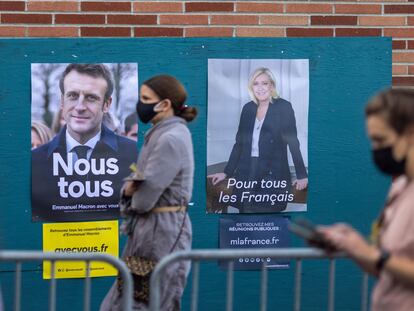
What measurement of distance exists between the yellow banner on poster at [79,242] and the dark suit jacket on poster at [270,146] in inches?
38.5

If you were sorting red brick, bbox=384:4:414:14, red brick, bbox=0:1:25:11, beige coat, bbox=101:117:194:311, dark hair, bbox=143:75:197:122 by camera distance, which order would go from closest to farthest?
beige coat, bbox=101:117:194:311
dark hair, bbox=143:75:197:122
red brick, bbox=0:1:25:11
red brick, bbox=384:4:414:14

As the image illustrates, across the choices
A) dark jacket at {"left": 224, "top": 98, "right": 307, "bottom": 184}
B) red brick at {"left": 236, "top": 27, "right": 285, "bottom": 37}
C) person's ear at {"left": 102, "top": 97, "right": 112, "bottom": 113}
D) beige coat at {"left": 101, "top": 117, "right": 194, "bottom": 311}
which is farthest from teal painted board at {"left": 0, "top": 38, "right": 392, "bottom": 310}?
beige coat at {"left": 101, "top": 117, "right": 194, "bottom": 311}

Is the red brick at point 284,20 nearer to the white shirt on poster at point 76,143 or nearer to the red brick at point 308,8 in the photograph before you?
the red brick at point 308,8

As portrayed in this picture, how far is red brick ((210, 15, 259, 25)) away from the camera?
7012mm

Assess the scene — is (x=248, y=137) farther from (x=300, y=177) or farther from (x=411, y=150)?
(x=411, y=150)

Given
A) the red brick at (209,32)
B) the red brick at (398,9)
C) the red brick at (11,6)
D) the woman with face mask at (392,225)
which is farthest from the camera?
the red brick at (398,9)

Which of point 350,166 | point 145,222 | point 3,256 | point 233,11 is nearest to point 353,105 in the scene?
point 350,166

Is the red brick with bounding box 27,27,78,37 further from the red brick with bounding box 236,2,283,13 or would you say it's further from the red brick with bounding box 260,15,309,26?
the red brick with bounding box 260,15,309,26

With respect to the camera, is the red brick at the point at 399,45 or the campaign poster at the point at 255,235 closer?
the campaign poster at the point at 255,235

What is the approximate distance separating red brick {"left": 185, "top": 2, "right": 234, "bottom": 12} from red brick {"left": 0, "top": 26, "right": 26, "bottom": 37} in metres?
1.17

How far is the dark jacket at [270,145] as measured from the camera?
712cm

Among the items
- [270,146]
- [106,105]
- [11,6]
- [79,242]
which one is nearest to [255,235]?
[270,146]

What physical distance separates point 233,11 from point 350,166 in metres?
1.43

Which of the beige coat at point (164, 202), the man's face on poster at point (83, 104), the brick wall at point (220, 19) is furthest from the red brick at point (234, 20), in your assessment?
the beige coat at point (164, 202)
